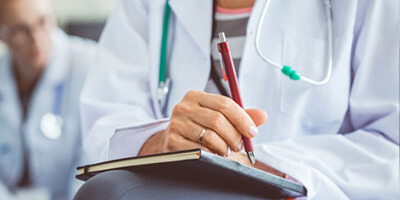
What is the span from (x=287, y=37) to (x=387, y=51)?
0.14 metres

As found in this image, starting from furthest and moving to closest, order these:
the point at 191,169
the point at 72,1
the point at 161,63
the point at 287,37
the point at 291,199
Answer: the point at 72,1 < the point at 161,63 < the point at 287,37 < the point at 291,199 < the point at 191,169

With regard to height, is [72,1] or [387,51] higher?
[387,51]

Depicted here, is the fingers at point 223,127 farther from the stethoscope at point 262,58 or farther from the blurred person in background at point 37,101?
the blurred person in background at point 37,101

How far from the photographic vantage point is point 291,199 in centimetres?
64

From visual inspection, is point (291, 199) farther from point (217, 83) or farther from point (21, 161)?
point (21, 161)

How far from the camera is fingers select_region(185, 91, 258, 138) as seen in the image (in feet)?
1.88

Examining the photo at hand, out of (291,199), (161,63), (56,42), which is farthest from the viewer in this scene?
(56,42)

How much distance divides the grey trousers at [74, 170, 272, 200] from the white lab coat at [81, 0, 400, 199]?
163 millimetres

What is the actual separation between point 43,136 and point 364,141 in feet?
4.22

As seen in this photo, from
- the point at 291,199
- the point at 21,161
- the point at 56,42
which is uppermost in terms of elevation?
the point at 291,199

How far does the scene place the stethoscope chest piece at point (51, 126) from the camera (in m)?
1.76

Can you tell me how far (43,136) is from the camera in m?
1.76

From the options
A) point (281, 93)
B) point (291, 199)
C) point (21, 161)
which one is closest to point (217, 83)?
point (281, 93)

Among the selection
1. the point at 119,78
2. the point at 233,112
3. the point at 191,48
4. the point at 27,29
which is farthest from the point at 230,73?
the point at 27,29
